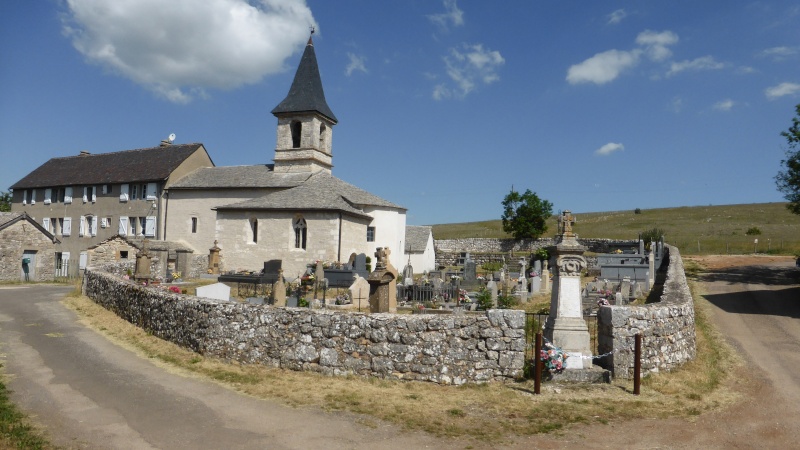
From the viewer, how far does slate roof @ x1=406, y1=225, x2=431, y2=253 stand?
42688mm

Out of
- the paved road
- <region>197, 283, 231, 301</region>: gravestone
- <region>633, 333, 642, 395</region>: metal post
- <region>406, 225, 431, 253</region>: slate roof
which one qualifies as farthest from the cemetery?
<region>406, 225, 431, 253</region>: slate roof

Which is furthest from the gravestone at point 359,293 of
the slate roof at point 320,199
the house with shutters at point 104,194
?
the house with shutters at point 104,194

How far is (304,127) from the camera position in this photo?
38969mm

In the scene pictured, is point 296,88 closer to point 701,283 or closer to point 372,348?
point 701,283

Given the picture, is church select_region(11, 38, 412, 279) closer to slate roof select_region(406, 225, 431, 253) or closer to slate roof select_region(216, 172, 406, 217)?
slate roof select_region(216, 172, 406, 217)

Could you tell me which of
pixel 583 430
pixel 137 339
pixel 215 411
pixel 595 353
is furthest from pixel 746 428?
pixel 137 339

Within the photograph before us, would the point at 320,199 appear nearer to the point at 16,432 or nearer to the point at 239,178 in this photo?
the point at 239,178

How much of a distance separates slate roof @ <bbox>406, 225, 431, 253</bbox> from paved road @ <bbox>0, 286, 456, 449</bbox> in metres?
32.2

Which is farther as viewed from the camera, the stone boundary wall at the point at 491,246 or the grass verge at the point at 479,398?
the stone boundary wall at the point at 491,246

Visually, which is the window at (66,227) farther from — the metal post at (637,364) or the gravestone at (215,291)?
the metal post at (637,364)

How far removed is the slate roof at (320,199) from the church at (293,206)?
0.06m

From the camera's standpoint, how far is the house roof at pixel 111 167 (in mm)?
40969

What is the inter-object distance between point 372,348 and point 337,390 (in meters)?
1.02

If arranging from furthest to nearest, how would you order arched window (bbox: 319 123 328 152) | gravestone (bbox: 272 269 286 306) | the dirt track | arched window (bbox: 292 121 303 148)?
arched window (bbox: 319 123 328 152), arched window (bbox: 292 121 303 148), gravestone (bbox: 272 269 286 306), the dirt track
